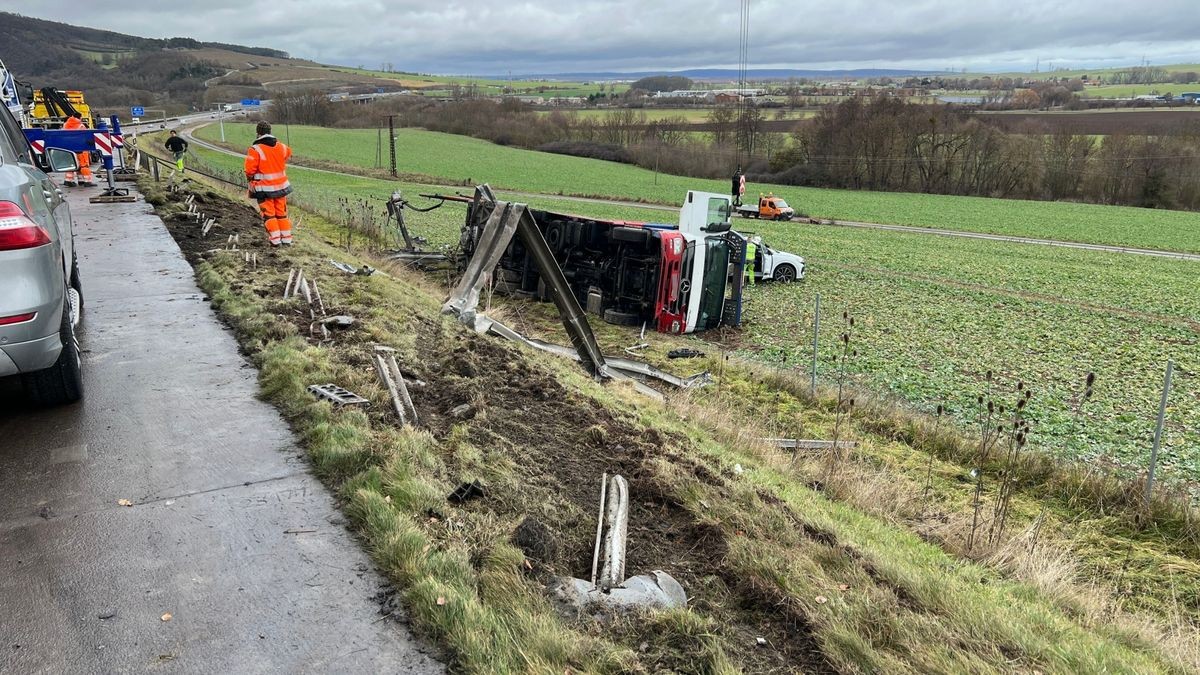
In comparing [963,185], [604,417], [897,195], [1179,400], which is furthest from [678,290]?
[963,185]

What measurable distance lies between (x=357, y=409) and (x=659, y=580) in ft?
8.29

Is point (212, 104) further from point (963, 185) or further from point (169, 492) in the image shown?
point (169, 492)

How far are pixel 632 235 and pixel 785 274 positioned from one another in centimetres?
804

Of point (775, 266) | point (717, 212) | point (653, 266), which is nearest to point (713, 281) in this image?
point (653, 266)

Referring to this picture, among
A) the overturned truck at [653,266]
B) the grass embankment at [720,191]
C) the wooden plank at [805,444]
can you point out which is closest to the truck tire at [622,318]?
the overturned truck at [653,266]

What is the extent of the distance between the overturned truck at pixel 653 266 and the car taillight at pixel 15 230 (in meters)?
10.3

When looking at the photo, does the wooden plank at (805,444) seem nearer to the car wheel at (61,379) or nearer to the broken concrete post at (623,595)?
the broken concrete post at (623,595)

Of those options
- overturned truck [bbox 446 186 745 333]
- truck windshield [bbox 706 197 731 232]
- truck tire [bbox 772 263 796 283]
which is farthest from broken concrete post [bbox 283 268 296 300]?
truck tire [bbox 772 263 796 283]

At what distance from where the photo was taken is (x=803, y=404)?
10.8 metres

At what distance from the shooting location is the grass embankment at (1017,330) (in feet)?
33.0

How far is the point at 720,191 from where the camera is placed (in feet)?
195

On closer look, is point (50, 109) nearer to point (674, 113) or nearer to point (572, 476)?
point (572, 476)

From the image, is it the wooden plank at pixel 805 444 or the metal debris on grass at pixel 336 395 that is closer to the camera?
the metal debris on grass at pixel 336 395

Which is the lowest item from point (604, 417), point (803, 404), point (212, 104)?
point (803, 404)
